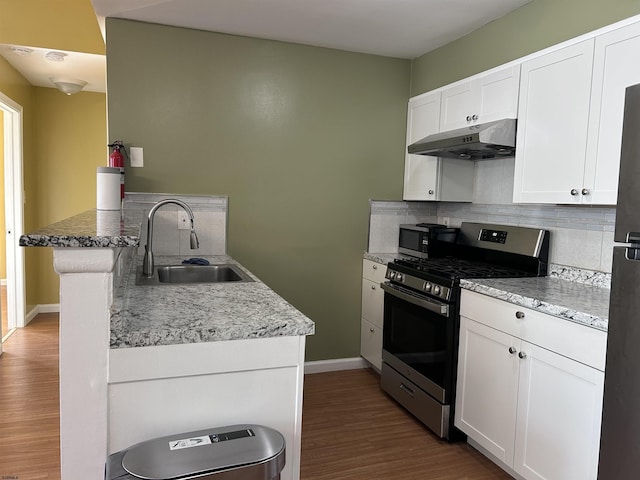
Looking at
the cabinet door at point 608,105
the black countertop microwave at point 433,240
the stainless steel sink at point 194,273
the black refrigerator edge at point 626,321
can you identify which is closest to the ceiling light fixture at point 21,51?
the stainless steel sink at point 194,273

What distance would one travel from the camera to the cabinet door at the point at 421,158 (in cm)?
328

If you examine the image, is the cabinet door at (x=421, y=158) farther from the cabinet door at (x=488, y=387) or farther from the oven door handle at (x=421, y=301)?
the cabinet door at (x=488, y=387)

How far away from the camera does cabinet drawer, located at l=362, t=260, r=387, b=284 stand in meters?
3.37

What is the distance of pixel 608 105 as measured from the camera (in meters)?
2.02

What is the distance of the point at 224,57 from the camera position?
3.17m

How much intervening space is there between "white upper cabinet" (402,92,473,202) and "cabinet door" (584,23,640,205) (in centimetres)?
118

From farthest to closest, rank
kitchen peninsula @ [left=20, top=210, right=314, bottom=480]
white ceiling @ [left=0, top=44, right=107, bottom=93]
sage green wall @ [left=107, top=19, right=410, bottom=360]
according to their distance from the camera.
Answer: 1. white ceiling @ [left=0, top=44, right=107, bottom=93]
2. sage green wall @ [left=107, top=19, right=410, bottom=360]
3. kitchen peninsula @ [left=20, top=210, right=314, bottom=480]

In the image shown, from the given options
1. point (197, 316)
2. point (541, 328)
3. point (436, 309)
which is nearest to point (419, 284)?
point (436, 309)

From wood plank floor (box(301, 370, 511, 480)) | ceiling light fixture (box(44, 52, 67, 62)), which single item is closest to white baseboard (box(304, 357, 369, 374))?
wood plank floor (box(301, 370, 511, 480))

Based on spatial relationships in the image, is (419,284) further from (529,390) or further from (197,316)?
(197,316)

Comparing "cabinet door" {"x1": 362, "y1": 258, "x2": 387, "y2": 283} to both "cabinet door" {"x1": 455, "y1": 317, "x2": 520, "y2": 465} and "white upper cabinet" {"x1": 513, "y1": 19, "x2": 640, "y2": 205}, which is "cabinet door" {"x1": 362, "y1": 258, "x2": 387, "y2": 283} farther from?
"white upper cabinet" {"x1": 513, "y1": 19, "x2": 640, "y2": 205}

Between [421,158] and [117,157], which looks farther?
[421,158]

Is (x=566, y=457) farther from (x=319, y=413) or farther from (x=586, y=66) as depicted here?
(x=586, y=66)

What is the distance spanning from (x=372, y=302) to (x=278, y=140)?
54.6 inches
